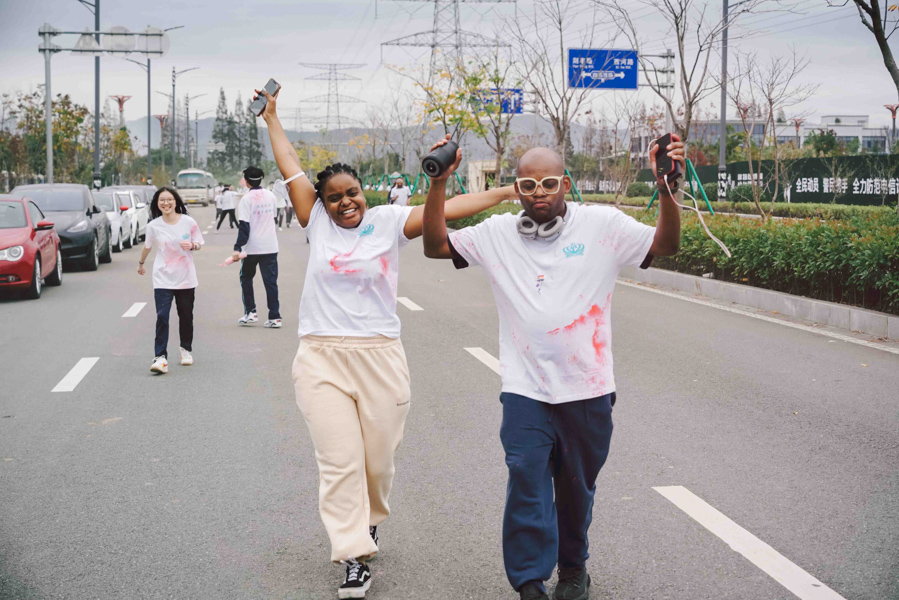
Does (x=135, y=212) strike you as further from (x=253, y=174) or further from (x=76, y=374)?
(x=76, y=374)

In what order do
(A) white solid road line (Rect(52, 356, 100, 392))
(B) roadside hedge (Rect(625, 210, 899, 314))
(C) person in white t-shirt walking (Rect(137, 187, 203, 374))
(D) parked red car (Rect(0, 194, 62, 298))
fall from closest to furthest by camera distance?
(A) white solid road line (Rect(52, 356, 100, 392)) → (C) person in white t-shirt walking (Rect(137, 187, 203, 374)) → (B) roadside hedge (Rect(625, 210, 899, 314)) → (D) parked red car (Rect(0, 194, 62, 298))

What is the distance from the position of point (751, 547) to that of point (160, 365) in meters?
5.56

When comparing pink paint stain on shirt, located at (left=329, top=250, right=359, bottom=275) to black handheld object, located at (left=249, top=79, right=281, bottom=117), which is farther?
black handheld object, located at (left=249, top=79, right=281, bottom=117)

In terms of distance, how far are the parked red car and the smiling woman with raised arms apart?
36.2ft

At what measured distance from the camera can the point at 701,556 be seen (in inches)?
166

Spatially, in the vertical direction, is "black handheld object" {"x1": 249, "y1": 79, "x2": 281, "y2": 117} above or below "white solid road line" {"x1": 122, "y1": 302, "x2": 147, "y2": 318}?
above


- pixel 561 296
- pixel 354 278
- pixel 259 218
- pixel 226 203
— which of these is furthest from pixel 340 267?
pixel 226 203

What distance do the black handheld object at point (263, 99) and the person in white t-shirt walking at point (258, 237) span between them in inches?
251

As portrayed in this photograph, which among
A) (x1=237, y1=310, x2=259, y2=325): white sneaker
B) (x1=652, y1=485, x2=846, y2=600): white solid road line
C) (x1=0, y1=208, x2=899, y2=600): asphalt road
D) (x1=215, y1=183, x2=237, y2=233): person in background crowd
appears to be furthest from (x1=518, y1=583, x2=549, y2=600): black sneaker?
(x1=215, y1=183, x2=237, y2=233): person in background crowd

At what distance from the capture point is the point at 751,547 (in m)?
4.32

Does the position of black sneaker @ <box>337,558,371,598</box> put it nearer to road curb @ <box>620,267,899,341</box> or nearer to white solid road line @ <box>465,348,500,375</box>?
white solid road line @ <box>465,348,500,375</box>

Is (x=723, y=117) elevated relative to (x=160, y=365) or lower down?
elevated

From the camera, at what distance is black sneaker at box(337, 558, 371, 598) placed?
12.4 feet

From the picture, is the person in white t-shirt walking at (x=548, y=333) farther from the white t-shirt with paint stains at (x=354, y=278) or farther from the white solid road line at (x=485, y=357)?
the white solid road line at (x=485, y=357)
